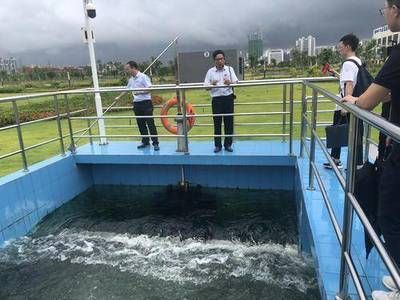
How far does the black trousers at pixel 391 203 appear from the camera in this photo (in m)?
1.53

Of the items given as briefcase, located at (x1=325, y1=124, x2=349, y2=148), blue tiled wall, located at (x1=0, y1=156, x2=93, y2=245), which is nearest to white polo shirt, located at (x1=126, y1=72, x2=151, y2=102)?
blue tiled wall, located at (x1=0, y1=156, x2=93, y2=245)

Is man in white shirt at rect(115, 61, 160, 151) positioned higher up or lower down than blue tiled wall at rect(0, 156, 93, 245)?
higher up

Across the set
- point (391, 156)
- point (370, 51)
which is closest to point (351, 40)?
point (391, 156)

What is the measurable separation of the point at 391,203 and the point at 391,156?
196 millimetres

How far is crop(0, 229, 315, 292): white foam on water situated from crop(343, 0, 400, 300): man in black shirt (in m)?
1.48

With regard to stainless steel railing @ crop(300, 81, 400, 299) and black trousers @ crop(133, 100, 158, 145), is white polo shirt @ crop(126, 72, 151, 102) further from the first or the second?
stainless steel railing @ crop(300, 81, 400, 299)

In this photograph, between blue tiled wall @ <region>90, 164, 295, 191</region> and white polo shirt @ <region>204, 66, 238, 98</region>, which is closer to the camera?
white polo shirt @ <region>204, 66, 238, 98</region>

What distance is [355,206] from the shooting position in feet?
4.77

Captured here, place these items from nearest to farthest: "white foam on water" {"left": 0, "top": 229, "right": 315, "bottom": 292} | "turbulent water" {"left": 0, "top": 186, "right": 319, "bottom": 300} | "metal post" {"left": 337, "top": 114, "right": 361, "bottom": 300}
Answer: "metal post" {"left": 337, "top": 114, "right": 361, "bottom": 300} → "turbulent water" {"left": 0, "top": 186, "right": 319, "bottom": 300} → "white foam on water" {"left": 0, "top": 229, "right": 315, "bottom": 292}

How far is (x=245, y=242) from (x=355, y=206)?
8.39ft

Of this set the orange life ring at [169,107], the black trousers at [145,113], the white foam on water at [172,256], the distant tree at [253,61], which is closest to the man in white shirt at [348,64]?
the white foam on water at [172,256]

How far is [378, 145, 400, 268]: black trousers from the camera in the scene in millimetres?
1533

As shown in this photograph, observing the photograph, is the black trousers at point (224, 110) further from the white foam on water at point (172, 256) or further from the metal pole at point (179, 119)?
the white foam on water at point (172, 256)

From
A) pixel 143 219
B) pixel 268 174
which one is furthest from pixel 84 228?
pixel 268 174
